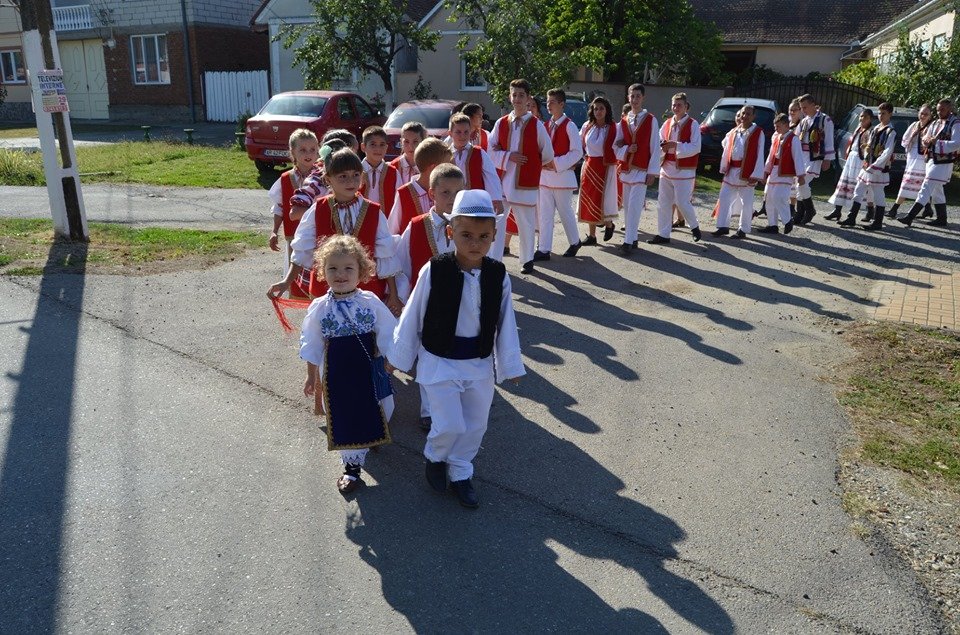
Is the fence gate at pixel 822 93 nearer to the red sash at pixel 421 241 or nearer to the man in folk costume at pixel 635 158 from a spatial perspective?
the man in folk costume at pixel 635 158

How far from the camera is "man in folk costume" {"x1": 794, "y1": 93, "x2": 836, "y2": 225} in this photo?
12195mm

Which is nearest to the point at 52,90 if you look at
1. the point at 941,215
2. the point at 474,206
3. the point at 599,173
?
the point at 599,173

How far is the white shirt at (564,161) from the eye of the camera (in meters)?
9.41

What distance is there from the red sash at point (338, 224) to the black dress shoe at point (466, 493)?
4.72 ft

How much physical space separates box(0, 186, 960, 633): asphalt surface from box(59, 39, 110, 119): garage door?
29.9 m

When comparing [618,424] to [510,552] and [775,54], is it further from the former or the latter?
[775,54]

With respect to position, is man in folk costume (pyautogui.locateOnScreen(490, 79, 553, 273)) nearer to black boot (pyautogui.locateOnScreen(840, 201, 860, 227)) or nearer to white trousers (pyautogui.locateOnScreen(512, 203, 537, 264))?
white trousers (pyautogui.locateOnScreen(512, 203, 537, 264))

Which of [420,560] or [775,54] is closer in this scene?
[420,560]

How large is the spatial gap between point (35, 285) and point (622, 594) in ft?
22.4

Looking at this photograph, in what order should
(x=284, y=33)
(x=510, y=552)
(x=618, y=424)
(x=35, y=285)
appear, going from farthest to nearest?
1. (x=284, y=33)
2. (x=35, y=285)
3. (x=618, y=424)
4. (x=510, y=552)

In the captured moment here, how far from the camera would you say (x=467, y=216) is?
3797 mm

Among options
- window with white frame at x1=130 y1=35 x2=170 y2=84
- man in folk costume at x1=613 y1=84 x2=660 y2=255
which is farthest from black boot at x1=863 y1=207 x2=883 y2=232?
window with white frame at x1=130 y1=35 x2=170 y2=84

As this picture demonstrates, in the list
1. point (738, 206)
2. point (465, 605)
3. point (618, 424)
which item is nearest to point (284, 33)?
point (738, 206)

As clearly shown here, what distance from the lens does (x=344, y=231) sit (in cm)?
485
